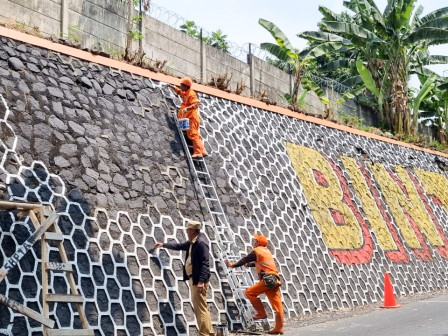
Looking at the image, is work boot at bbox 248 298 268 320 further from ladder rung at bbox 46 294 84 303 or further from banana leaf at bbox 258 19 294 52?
banana leaf at bbox 258 19 294 52

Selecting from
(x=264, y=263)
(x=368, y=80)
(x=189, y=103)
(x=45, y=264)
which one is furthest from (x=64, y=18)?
(x=368, y=80)

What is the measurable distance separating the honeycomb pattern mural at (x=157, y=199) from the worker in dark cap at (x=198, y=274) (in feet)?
1.60

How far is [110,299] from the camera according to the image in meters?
9.75

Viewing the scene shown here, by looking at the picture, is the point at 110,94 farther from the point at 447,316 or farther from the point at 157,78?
the point at 447,316

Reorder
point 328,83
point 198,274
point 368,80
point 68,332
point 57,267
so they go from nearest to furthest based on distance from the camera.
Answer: point 68,332 → point 57,267 → point 198,274 → point 328,83 → point 368,80

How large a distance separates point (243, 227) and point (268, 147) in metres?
3.43

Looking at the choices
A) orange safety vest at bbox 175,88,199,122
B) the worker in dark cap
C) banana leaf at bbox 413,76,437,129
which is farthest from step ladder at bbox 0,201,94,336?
banana leaf at bbox 413,76,437,129

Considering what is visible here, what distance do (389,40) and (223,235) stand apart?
17.3m

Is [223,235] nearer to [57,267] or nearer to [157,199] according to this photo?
[157,199]

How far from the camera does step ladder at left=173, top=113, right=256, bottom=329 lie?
1157cm

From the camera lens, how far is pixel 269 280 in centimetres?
1116

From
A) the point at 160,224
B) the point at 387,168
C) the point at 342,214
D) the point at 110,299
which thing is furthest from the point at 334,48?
the point at 110,299

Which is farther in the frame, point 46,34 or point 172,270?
point 46,34

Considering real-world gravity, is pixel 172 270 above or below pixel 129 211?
below
